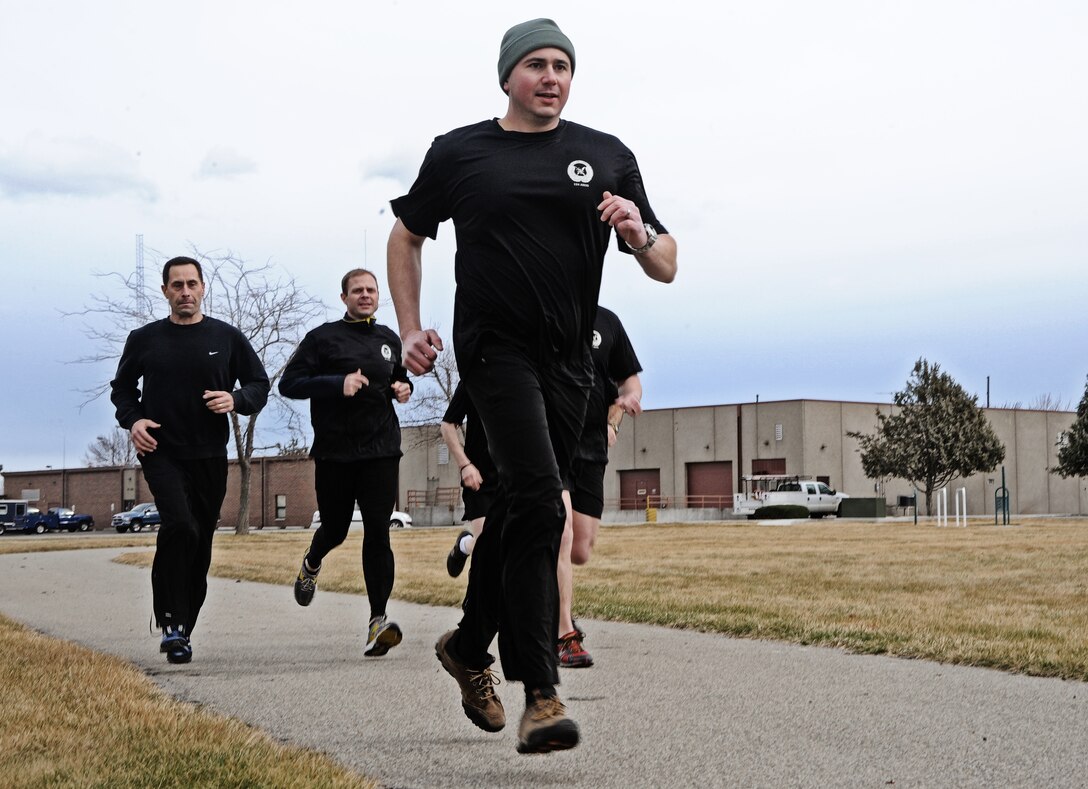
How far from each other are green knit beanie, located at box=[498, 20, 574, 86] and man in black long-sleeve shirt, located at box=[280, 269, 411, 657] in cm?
333

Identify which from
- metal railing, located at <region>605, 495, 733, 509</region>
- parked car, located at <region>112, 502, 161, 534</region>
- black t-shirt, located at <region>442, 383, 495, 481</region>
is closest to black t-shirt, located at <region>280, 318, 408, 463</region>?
black t-shirt, located at <region>442, 383, 495, 481</region>

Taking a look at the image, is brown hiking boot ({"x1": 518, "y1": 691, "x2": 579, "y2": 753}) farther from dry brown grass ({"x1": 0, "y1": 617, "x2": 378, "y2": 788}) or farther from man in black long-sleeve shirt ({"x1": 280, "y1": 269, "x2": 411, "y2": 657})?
man in black long-sleeve shirt ({"x1": 280, "y1": 269, "x2": 411, "y2": 657})

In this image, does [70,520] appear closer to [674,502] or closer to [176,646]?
[674,502]

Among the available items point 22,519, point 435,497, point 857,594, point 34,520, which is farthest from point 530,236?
point 34,520

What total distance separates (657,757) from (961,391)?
2307 inches

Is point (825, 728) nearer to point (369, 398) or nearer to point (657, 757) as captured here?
point (657, 757)

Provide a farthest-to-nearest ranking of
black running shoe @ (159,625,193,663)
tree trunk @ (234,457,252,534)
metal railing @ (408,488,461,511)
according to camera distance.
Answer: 1. metal railing @ (408,488,461,511)
2. tree trunk @ (234,457,252,534)
3. black running shoe @ (159,625,193,663)

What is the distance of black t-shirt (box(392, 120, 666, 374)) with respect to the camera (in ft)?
12.9

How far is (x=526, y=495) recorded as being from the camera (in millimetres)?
3820

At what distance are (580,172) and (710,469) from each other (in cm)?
6495

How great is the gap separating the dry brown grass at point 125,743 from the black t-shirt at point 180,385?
1439mm

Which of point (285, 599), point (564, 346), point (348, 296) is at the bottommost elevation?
point (285, 599)

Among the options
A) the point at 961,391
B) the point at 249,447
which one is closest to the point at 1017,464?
the point at 961,391

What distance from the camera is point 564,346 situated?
4.00 meters
